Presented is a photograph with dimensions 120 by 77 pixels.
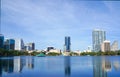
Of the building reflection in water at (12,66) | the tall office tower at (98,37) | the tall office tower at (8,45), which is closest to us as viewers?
the building reflection in water at (12,66)

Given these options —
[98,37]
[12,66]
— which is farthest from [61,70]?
[98,37]

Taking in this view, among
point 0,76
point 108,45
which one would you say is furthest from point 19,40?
point 0,76

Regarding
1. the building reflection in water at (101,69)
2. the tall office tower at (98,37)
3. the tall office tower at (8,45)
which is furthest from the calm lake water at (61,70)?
the tall office tower at (98,37)

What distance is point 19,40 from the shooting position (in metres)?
66.8

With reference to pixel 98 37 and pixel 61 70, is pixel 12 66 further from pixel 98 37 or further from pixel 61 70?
pixel 98 37

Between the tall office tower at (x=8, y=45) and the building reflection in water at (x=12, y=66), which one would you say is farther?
the tall office tower at (x=8, y=45)

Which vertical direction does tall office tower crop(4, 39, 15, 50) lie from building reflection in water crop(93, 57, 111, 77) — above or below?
above

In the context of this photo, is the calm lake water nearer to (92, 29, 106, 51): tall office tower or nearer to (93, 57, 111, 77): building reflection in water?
(93, 57, 111, 77): building reflection in water

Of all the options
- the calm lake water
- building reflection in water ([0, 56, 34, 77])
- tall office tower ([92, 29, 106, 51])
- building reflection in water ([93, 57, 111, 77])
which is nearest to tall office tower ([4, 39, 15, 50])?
tall office tower ([92, 29, 106, 51])

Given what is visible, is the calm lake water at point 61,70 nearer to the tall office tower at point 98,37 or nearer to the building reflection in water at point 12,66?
the building reflection in water at point 12,66

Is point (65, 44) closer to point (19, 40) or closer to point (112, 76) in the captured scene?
point (19, 40)

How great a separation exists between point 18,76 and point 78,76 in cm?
203

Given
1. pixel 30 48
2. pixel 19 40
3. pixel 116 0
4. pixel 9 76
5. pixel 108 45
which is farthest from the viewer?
pixel 30 48

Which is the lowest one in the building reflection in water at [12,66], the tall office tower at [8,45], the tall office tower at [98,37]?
the building reflection in water at [12,66]
